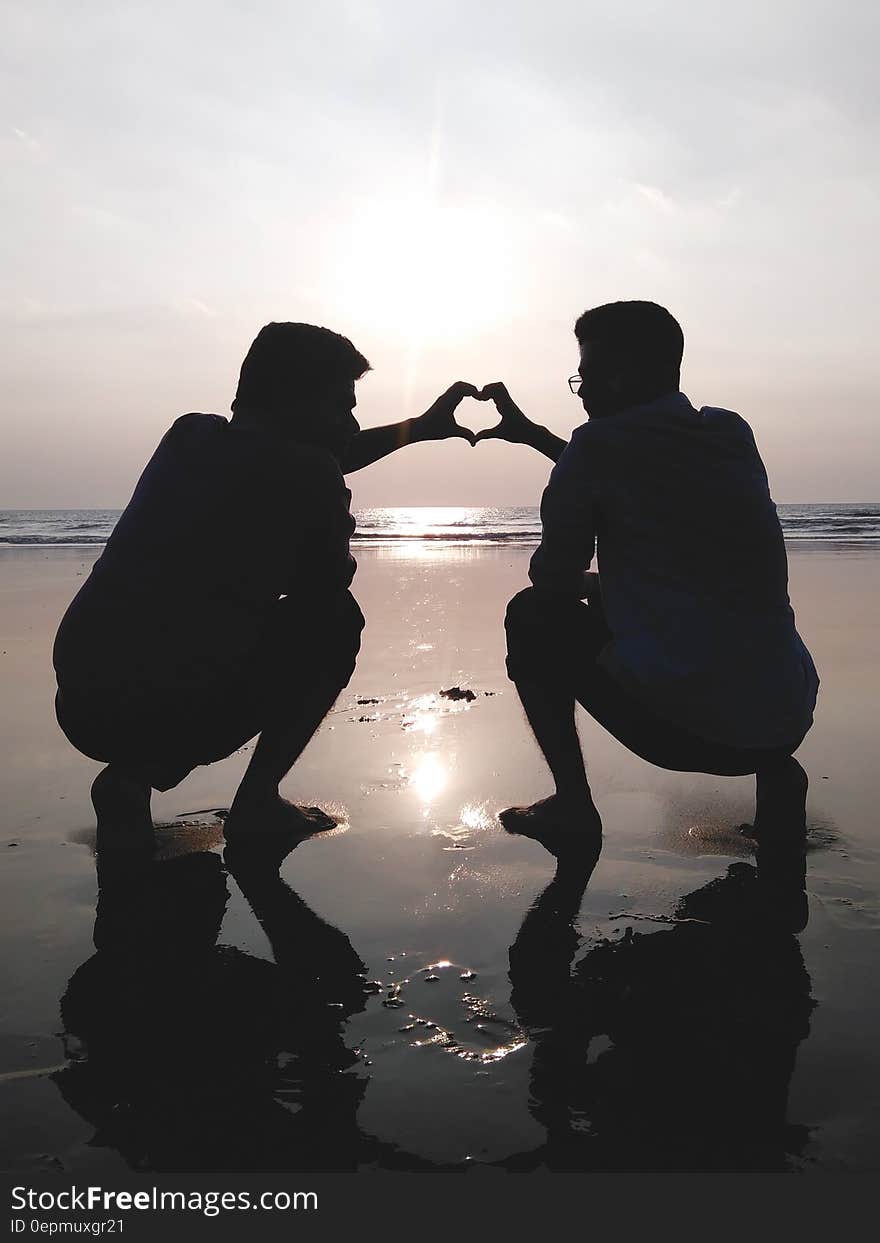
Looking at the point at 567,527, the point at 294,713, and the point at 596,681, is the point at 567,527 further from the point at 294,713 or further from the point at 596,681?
the point at 294,713

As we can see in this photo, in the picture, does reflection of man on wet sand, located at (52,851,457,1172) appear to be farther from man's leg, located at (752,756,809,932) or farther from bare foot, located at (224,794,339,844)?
man's leg, located at (752,756,809,932)

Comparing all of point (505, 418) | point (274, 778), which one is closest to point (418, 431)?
point (505, 418)

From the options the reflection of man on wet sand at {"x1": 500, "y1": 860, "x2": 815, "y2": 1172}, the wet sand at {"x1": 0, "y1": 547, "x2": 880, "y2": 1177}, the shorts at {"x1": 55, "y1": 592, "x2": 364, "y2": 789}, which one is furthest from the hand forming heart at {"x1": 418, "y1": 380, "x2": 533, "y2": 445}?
the reflection of man on wet sand at {"x1": 500, "y1": 860, "x2": 815, "y2": 1172}

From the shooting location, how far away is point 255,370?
2.86m

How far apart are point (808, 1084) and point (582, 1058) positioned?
1.33ft

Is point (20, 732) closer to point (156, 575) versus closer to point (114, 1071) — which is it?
point (156, 575)

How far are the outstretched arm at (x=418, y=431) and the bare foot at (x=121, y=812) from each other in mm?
1406

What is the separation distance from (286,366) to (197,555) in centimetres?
69

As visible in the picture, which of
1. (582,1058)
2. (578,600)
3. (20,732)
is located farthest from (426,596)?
(582,1058)

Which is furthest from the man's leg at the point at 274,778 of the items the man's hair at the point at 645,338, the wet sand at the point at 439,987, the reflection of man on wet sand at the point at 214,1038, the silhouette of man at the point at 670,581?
the man's hair at the point at 645,338

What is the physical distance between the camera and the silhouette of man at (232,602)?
8.48 feet

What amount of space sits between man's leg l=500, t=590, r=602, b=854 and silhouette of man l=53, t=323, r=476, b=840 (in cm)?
60

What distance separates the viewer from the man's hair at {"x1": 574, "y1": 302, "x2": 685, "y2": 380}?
2.84 metres

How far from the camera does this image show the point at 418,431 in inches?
138
